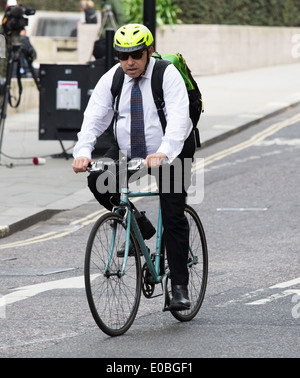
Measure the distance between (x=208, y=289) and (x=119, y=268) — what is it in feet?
4.83

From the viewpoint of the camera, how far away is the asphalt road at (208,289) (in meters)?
5.82

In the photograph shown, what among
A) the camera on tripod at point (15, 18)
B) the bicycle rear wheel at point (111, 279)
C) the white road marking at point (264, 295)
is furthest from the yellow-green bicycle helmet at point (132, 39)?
the camera on tripod at point (15, 18)

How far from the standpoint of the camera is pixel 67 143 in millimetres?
16391

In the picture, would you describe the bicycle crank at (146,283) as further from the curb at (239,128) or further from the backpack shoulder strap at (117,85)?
the curb at (239,128)

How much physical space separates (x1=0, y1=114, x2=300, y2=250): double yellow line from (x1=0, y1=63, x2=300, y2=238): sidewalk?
39 cm

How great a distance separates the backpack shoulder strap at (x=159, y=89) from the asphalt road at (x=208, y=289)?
1276 millimetres

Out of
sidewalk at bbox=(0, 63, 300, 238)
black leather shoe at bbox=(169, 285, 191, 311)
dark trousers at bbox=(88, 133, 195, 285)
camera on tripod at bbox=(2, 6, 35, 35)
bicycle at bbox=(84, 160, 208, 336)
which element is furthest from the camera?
camera on tripod at bbox=(2, 6, 35, 35)

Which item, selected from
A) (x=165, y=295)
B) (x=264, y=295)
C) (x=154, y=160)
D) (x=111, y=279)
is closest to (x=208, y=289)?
(x=264, y=295)

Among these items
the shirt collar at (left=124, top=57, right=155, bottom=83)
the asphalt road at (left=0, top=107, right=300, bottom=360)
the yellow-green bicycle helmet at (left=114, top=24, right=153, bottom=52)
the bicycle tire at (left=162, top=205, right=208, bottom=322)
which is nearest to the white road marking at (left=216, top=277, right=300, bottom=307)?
the asphalt road at (left=0, top=107, right=300, bottom=360)

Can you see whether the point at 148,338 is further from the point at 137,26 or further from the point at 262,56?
the point at 262,56

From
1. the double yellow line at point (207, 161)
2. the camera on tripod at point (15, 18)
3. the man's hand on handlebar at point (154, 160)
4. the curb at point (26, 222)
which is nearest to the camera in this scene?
the man's hand on handlebar at point (154, 160)

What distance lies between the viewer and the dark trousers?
242 inches

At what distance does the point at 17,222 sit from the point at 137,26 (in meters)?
4.63

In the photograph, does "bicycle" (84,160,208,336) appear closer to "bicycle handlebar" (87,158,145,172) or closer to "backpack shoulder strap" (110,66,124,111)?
"bicycle handlebar" (87,158,145,172)
